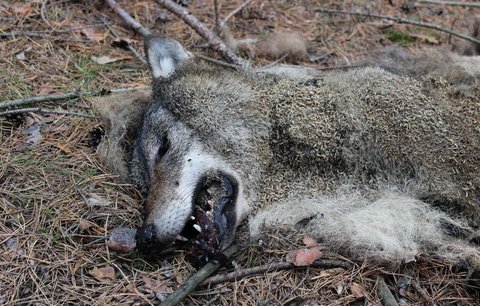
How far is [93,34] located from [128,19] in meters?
0.37

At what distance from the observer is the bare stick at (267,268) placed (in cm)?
291

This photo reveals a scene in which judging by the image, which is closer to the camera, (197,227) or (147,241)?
(147,241)

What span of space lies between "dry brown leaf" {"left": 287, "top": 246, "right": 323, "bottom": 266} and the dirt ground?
4 centimetres

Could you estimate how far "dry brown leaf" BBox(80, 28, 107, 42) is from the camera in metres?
4.98

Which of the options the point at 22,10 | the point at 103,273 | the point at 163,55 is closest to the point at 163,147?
the point at 163,55

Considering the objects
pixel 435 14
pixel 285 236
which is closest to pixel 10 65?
pixel 285 236

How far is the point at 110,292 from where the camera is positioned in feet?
9.21

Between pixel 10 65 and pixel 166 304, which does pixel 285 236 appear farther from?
pixel 10 65

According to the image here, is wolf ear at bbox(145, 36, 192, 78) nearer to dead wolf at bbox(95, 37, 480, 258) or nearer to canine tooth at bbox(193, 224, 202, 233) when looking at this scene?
dead wolf at bbox(95, 37, 480, 258)

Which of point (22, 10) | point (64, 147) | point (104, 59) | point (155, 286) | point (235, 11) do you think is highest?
point (22, 10)

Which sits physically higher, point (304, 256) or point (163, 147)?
point (163, 147)

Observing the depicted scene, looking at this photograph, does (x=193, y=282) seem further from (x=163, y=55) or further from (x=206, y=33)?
(x=206, y=33)

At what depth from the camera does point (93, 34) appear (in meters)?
5.03

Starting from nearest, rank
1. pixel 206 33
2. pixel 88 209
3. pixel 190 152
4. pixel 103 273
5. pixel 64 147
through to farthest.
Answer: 1. pixel 103 273
2. pixel 88 209
3. pixel 190 152
4. pixel 64 147
5. pixel 206 33
